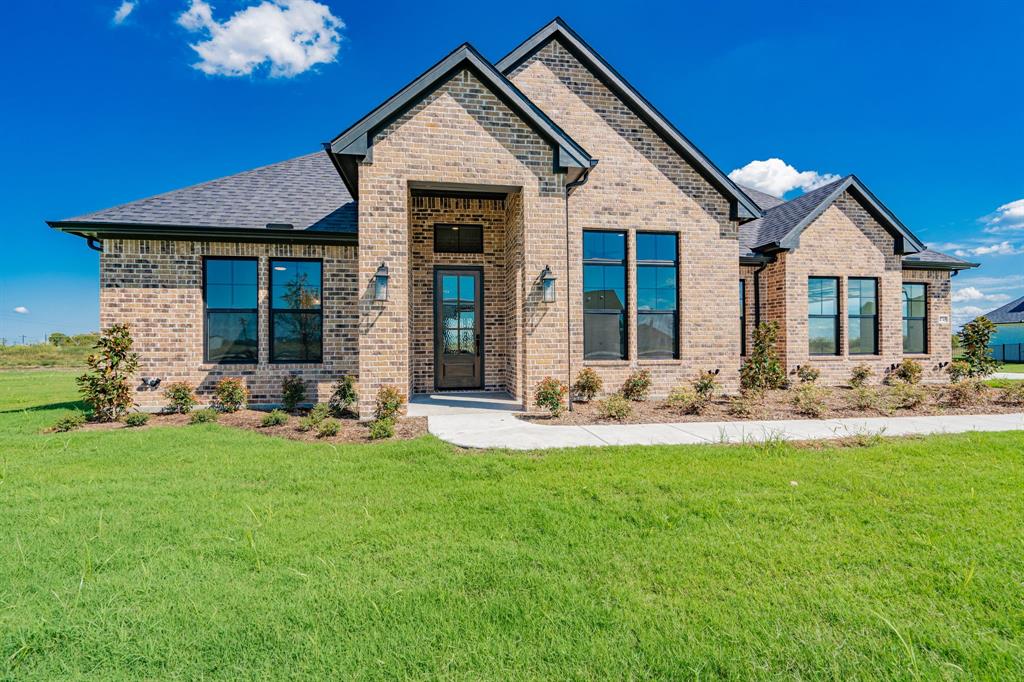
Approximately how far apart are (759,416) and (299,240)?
9227 millimetres

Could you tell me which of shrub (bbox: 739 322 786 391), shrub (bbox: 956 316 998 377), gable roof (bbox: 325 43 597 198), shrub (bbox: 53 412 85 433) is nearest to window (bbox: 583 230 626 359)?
gable roof (bbox: 325 43 597 198)

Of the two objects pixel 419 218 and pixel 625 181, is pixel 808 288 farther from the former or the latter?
pixel 419 218

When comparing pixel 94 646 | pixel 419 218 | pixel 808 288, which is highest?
pixel 419 218

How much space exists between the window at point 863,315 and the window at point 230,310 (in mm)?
14366

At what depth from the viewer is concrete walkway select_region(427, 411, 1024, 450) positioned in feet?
19.2

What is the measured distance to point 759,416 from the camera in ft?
25.1

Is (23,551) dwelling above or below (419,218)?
below

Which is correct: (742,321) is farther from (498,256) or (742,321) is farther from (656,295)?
(498,256)

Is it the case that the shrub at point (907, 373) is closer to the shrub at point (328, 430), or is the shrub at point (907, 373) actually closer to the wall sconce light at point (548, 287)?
the wall sconce light at point (548, 287)

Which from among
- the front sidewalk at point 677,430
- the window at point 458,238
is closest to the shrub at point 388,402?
the front sidewalk at point 677,430

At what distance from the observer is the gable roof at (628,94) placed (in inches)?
374

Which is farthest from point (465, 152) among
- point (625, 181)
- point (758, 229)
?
point (758, 229)

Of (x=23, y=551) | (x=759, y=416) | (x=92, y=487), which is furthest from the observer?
(x=759, y=416)

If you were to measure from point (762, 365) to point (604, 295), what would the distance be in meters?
4.10
